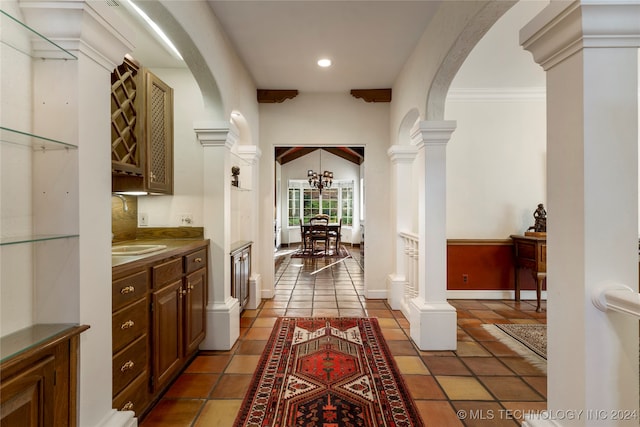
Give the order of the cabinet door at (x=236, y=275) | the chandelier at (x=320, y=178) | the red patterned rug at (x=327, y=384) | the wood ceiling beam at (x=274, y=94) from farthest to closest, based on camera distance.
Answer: the chandelier at (x=320, y=178)
the wood ceiling beam at (x=274, y=94)
the cabinet door at (x=236, y=275)
the red patterned rug at (x=327, y=384)

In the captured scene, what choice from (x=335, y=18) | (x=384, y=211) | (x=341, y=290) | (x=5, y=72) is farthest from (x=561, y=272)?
(x=341, y=290)

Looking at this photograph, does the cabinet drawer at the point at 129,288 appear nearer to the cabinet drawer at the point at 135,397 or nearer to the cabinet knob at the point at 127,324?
the cabinet knob at the point at 127,324

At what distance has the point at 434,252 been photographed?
2.60 metres

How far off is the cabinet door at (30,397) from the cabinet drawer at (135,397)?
50cm

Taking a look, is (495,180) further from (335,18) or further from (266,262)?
(266,262)

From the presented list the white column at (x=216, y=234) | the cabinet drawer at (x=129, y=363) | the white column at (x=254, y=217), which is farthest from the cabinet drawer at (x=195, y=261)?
the white column at (x=254, y=217)

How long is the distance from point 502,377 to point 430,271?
2.93ft

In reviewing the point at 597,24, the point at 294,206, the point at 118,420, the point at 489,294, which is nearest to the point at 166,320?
the point at 118,420

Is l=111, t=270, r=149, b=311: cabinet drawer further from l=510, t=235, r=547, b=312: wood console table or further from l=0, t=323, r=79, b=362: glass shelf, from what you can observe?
l=510, t=235, r=547, b=312: wood console table

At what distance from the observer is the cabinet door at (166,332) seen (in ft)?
5.71

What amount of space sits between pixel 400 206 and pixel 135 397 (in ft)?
10.2

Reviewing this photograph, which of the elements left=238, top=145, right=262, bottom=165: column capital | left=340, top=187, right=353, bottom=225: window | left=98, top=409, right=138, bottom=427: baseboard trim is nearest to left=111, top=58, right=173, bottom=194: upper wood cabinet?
left=238, top=145, right=262, bottom=165: column capital

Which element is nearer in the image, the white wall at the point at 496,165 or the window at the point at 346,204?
the white wall at the point at 496,165

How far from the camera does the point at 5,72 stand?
3.12ft
